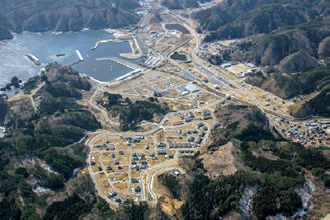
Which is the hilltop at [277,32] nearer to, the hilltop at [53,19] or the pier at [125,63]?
the pier at [125,63]

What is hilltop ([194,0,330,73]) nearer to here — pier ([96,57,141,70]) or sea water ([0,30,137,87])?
pier ([96,57,141,70])

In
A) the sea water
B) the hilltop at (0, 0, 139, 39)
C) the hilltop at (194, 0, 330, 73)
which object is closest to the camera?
the hilltop at (194, 0, 330, 73)

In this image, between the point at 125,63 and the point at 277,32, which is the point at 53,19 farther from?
the point at 277,32

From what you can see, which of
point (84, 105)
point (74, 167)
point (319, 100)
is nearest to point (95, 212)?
point (74, 167)

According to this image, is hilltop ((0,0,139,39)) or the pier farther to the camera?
hilltop ((0,0,139,39))

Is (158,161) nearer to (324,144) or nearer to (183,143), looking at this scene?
(183,143)

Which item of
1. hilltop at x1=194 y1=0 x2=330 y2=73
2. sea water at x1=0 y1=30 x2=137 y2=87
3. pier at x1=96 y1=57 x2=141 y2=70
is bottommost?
sea water at x1=0 y1=30 x2=137 y2=87

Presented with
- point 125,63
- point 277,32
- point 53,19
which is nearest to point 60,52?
point 125,63

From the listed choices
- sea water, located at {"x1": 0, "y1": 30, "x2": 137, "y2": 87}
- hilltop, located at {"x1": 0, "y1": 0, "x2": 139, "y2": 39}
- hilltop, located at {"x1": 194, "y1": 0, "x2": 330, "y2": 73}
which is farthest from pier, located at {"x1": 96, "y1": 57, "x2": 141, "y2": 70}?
hilltop, located at {"x1": 0, "y1": 0, "x2": 139, "y2": 39}

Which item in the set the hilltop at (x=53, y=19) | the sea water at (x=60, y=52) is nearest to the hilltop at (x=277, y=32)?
the sea water at (x=60, y=52)
